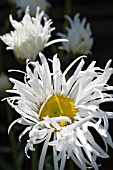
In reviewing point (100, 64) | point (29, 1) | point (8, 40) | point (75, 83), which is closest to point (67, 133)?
point (75, 83)

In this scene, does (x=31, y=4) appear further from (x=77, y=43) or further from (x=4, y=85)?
(x=4, y=85)

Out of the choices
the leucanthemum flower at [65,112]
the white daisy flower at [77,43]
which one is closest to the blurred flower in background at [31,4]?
the white daisy flower at [77,43]

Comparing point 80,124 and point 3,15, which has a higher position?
point 3,15

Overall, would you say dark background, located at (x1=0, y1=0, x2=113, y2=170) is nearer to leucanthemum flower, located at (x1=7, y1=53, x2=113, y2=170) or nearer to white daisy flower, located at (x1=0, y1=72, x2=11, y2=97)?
white daisy flower, located at (x1=0, y1=72, x2=11, y2=97)

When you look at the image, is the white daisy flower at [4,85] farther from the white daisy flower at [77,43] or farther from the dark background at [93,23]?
the dark background at [93,23]

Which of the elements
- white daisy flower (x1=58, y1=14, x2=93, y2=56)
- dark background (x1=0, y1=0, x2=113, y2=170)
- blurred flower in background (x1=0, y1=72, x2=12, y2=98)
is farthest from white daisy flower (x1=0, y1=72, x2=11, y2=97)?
dark background (x1=0, y1=0, x2=113, y2=170)

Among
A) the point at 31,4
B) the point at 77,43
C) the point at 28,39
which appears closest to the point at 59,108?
the point at 28,39

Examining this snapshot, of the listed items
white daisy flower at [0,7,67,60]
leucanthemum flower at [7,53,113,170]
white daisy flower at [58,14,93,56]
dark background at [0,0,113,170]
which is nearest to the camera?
leucanthemum flower at [7,53,113,170]

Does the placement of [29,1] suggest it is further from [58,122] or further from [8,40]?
[58,122]
